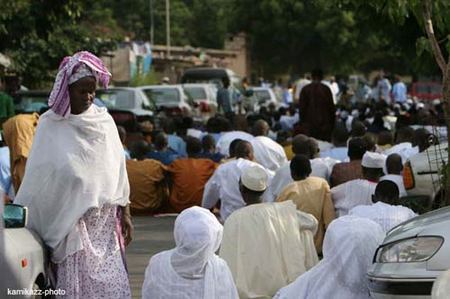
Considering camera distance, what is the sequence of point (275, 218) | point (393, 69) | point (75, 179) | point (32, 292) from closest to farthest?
point (32, 292) → point (75, 179) → point (275, 218) → point (393, 69)

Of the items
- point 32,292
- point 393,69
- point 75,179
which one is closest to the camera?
point 32,292

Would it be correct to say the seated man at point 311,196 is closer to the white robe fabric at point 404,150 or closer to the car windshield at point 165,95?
the white robe fabric at point 404,150

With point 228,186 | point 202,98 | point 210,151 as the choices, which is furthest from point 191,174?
point 202,98

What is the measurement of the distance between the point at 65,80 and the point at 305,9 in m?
50.5

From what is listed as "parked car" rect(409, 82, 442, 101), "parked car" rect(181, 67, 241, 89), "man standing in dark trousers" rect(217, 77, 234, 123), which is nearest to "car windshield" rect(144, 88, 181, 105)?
"man standing in dark trousers" rect(217, 77, 234, 123)

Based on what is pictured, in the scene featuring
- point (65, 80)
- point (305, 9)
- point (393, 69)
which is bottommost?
point (393, 69)

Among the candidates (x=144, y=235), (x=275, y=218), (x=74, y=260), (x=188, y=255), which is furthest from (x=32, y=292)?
(x=144, y=235)

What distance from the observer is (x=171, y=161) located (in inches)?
637

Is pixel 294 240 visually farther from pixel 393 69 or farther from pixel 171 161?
pixel 393 69

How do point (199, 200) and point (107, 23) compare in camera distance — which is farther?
point (107, 23)

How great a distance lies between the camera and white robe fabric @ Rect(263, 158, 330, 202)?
473 inches

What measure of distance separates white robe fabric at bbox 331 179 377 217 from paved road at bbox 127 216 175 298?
198 cm

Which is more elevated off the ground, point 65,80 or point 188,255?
point 65,80

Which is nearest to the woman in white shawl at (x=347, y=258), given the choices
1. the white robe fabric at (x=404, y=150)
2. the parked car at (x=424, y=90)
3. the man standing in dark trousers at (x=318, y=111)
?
the white robe fabric at (x=404, y=150)
